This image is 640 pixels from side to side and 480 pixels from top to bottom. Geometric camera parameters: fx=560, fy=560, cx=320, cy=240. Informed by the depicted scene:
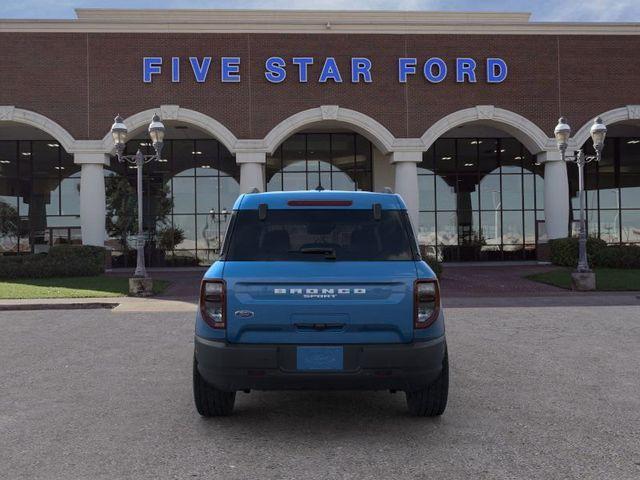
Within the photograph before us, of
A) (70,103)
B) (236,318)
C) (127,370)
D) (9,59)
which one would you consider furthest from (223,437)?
(9,59)

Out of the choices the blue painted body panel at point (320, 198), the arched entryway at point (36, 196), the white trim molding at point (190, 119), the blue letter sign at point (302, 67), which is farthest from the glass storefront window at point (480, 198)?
the blue painted body panel at point (320, 198)

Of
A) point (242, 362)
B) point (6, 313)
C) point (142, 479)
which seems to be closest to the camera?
point (142, 479)

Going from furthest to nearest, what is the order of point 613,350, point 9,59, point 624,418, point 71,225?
point 71,225 → point 9,59 → point 613,350 → point 624,418

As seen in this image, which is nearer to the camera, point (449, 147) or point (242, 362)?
point (242, 362)

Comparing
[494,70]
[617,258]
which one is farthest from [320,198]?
[494,70]

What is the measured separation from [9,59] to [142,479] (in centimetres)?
2455

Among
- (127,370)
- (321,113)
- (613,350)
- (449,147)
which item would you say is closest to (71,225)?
(321,113)

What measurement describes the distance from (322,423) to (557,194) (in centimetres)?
2264

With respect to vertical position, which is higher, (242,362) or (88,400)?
(242,362)

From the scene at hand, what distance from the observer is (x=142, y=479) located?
3.77 m

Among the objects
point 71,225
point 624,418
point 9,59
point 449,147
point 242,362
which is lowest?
point 624,418

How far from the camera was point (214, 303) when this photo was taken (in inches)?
173

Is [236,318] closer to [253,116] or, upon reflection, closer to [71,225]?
[253,116]

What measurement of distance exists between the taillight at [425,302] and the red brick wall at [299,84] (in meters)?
20.4
